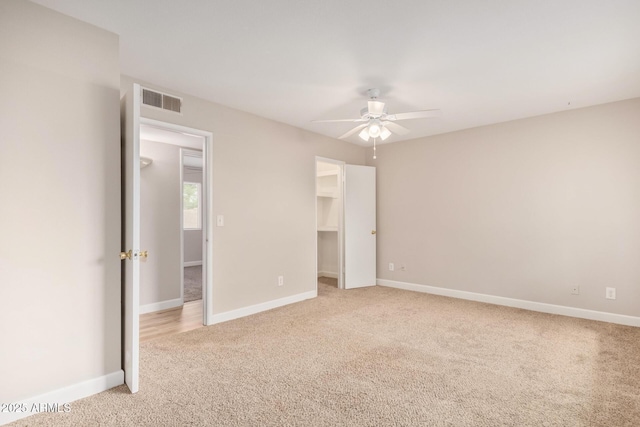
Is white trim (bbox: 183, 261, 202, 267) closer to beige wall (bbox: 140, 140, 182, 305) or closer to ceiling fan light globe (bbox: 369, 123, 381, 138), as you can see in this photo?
beige wall (bbox: 140, 140, 182, 305)

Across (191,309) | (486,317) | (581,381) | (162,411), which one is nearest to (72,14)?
(162,411)

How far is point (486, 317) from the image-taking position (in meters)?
3.89

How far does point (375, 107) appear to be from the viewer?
3.27 meters

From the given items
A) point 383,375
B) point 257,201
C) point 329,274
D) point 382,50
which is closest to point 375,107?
point 382,50

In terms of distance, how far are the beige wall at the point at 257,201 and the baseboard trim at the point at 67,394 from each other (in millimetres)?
1408

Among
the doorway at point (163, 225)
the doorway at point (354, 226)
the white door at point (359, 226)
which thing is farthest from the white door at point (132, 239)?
the white door at point (359, 226)

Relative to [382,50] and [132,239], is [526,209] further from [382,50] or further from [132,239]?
[132,239]

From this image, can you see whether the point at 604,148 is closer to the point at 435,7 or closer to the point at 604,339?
the point at 604,339

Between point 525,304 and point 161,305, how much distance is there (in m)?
4.67

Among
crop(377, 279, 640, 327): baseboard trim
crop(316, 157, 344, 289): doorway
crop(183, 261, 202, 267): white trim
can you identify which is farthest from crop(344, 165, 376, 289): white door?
crop(183, 261, 202, 267): white trim

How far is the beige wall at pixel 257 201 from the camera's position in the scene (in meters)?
3.72

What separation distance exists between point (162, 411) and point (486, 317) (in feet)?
11.3

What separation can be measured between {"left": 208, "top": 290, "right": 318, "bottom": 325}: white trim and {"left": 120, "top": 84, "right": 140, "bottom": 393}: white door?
1.44 metres

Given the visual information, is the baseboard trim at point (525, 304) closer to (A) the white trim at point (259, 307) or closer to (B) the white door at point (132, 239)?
(A) the white trim at point (259, 307)
